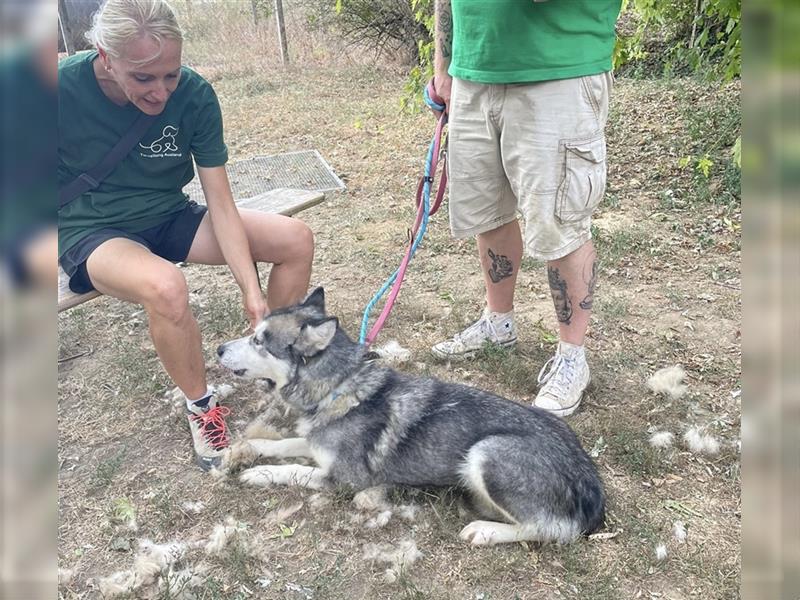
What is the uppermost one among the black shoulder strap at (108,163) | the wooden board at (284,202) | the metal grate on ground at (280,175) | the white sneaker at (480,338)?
the black shoulder strap at (108,163)

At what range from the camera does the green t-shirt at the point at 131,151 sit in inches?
118

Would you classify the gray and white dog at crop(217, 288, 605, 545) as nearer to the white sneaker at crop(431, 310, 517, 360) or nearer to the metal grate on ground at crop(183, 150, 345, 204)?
the white sneaker at crop(431, 310, 517, 360)

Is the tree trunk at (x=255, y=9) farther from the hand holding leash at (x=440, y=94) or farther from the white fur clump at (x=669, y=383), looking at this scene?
the white fur clump at (x=669, y=383)

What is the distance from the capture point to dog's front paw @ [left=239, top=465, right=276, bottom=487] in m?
2.98

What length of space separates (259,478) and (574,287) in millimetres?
1893

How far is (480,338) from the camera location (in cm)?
397

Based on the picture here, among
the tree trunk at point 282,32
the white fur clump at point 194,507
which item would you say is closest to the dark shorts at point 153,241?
the white fur clump at point 194,507

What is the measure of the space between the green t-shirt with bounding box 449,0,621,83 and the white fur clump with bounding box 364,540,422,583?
2197mm

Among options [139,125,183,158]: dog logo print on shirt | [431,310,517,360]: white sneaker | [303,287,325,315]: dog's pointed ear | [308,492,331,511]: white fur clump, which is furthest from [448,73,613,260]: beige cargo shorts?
[308,492,331,511]: white fur clump

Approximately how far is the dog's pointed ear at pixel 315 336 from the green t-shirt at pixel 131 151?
112 centimetres

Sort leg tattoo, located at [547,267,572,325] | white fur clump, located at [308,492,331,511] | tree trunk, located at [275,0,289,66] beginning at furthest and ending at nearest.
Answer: tree trunk, located at [275,0,289,66]
leg tattoo, located at [547,267,572,325]
white fur clump, located at [308,492,331,511]
